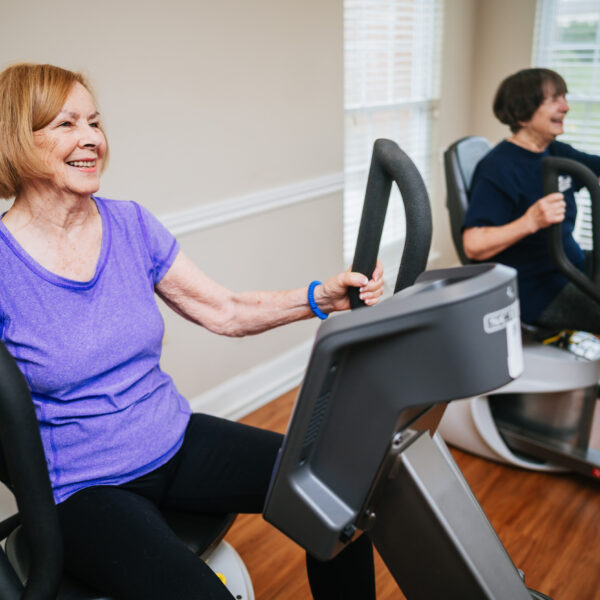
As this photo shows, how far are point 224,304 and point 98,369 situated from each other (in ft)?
1.08

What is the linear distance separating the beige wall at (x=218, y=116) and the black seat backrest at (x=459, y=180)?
2.22 feet

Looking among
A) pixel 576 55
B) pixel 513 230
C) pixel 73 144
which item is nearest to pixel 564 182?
pixel 513 230

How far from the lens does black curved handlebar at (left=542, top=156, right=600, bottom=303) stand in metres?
1.58

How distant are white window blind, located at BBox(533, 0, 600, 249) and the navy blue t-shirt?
5.39 ft

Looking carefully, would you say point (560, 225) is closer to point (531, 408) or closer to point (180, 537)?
point (531, 408)

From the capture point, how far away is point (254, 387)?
2.62 m

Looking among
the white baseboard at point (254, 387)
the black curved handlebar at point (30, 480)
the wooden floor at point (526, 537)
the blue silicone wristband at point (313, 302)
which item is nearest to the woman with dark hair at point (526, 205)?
the wooden floor at point (526, 537)

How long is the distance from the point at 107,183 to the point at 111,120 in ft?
0.61

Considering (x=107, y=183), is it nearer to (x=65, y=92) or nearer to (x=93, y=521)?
(x=65, y=92)

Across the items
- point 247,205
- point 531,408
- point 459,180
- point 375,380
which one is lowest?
point 531,408

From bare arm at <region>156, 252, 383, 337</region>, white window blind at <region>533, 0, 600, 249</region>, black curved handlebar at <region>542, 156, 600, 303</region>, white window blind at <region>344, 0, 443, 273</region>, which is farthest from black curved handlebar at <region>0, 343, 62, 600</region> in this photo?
white window blind at <region>533, 0, 600, 249</region>

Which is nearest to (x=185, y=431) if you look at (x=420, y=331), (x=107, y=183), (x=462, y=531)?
(x=462, y=531)

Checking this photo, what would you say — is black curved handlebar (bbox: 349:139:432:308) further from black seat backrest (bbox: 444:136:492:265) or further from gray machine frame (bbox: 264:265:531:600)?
black seat backrest (bbox: 444:136:492:265)

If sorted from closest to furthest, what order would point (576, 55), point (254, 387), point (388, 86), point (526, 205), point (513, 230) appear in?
point (513, 230)
point (526, 205)
point (254, 387)
point (388, 86)
point (576, 55)
